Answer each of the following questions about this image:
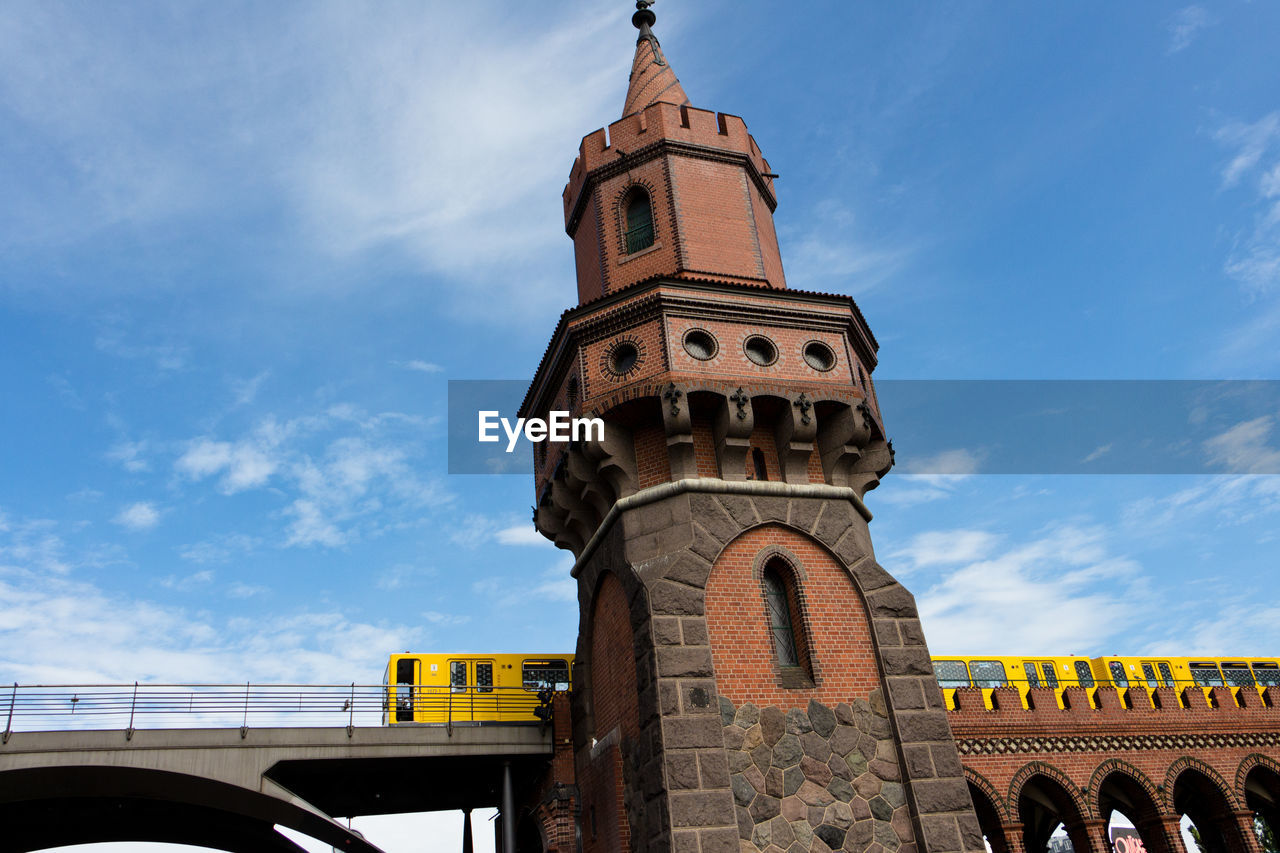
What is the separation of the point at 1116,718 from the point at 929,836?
13.2 metres

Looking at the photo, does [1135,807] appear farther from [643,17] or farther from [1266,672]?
[643,17]

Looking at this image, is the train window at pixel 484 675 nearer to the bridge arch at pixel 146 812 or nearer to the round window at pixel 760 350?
the bridge arch at pixel 146 812

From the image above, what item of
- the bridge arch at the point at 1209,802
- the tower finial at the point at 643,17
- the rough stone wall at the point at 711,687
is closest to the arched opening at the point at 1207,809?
the bridge arch at the point at 1209,802

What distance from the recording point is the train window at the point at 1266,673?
100 feet

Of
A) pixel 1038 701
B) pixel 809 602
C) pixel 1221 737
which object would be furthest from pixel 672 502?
pixel 1221 737

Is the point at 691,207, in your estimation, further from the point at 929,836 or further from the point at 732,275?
the point at 929,836

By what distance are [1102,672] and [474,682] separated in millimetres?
19266

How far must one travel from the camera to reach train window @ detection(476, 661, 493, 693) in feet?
69.5

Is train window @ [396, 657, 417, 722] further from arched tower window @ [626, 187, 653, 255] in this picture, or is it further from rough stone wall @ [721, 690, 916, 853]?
arched tower window @ [626, 187, 653, 255]

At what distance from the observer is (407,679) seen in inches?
841

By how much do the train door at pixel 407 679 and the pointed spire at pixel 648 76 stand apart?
13.3 metres

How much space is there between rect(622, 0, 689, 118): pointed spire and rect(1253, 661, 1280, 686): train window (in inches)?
1037

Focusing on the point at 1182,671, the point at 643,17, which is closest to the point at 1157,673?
the point at 1182,671

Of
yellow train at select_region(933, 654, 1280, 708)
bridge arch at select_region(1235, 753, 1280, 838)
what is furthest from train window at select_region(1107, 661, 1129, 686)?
bridge arch at select_region(1235, 753, 1280, 838)
